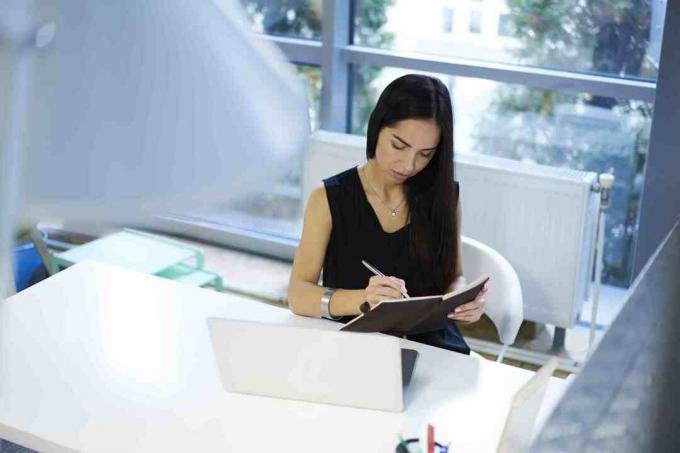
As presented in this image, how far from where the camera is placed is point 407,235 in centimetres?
248

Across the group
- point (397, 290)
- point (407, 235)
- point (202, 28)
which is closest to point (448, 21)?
point (407, 235)

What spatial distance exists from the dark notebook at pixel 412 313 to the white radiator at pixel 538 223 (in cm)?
138

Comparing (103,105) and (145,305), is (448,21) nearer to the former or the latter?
(145,305)

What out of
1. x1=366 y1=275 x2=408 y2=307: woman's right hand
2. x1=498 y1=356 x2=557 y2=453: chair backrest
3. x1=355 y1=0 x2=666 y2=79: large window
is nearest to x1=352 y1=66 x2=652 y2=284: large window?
x1=355 y1=0 x2=666 y2=79: large window

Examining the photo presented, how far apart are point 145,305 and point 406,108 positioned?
742 millimetres

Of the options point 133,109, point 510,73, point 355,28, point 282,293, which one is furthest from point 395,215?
point 133,109

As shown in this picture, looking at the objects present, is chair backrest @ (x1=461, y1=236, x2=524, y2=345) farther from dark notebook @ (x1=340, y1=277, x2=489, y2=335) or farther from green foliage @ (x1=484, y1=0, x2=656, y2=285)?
green foliage @ (x1=484, y1=0, x2=656, y2=285)

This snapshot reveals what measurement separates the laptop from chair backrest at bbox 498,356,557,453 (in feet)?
0.90

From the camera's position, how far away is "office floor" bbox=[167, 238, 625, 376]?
3672 millimetres

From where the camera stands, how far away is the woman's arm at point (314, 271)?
90.1 inches

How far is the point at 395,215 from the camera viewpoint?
2502mm

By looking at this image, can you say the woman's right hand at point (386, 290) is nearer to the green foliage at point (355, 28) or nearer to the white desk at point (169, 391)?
the white desk at point (169, 391)

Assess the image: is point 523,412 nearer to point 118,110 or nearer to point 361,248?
point 361,248

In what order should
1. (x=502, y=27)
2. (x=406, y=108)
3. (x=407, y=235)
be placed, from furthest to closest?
(x=502, y=27) < (x=407, y=235) < (x=406, y=108)
